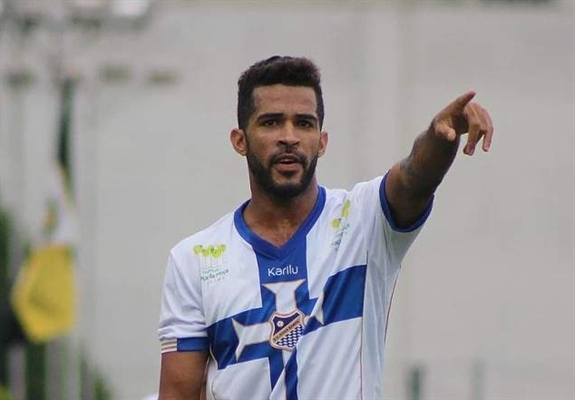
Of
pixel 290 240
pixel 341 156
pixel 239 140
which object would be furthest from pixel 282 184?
pixel 341 156

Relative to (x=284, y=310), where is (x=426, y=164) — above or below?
above

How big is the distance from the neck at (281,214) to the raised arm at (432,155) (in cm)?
31

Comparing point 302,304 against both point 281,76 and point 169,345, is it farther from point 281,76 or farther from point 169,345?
point 281,76

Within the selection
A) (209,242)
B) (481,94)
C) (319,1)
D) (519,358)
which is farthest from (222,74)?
(209,242)

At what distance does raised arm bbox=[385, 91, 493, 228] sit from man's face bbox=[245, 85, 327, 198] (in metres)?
0.27

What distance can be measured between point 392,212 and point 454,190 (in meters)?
25.4

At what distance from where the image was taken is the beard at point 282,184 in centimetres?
572

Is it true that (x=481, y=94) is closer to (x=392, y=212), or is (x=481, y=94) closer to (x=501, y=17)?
(x=501, y=17)

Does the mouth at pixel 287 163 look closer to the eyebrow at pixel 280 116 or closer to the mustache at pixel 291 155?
the mustache at pixel 291 155

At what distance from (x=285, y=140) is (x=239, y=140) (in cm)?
33

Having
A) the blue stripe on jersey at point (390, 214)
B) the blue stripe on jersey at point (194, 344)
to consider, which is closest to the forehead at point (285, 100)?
the blue stripe on jersey at point (390, 214)

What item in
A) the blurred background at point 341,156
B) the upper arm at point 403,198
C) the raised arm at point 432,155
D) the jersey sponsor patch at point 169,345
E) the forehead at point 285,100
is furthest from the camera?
the blurred background at point 341,156

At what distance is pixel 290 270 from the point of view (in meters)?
5.73

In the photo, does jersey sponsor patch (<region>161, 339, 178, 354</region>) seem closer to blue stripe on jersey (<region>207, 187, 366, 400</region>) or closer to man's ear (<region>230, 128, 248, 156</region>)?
blue stripe on jersey (<region>207, 187, 366, 400</region>)
